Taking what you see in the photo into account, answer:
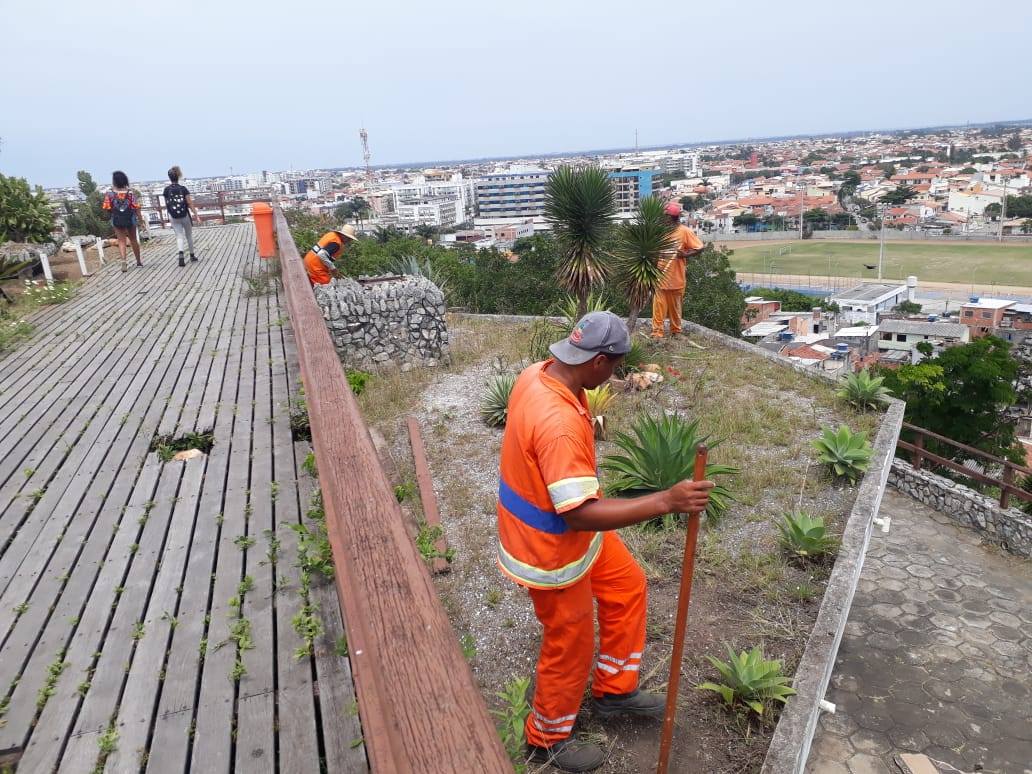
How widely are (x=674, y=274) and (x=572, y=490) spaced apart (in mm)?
7734

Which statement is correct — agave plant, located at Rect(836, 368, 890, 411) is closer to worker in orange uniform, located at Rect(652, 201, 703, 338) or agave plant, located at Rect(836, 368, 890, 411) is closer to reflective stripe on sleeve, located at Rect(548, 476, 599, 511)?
worker in orange uniform, located at Rect(652, 201, 703, 338)

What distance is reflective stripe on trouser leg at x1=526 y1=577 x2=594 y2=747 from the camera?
8.84ft

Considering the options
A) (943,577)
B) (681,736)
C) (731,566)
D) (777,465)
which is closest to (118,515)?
(681,736)

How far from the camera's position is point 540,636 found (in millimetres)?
3910

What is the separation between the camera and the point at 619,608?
2.93 metres

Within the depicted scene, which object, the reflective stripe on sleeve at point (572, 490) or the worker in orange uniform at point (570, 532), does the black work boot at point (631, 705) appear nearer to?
the worker in orange uniform at point (570, 532)

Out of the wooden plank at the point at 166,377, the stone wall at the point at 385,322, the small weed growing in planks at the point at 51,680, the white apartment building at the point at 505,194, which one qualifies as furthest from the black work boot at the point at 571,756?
the white apartment building at the point at 505,194

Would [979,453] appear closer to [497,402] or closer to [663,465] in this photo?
[663,465]

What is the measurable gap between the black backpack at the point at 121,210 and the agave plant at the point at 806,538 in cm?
1054

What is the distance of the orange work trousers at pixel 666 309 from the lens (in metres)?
9.85

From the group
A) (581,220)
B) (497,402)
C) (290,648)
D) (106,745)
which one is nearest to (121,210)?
(581,220)

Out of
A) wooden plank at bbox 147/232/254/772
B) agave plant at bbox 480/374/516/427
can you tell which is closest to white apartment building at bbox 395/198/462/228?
agave plant at bbox 480/374/516/427

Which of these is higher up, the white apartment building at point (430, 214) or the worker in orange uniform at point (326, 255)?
the worker in orange uniform at point (326, 255)

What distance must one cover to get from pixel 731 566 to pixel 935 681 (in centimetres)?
187
